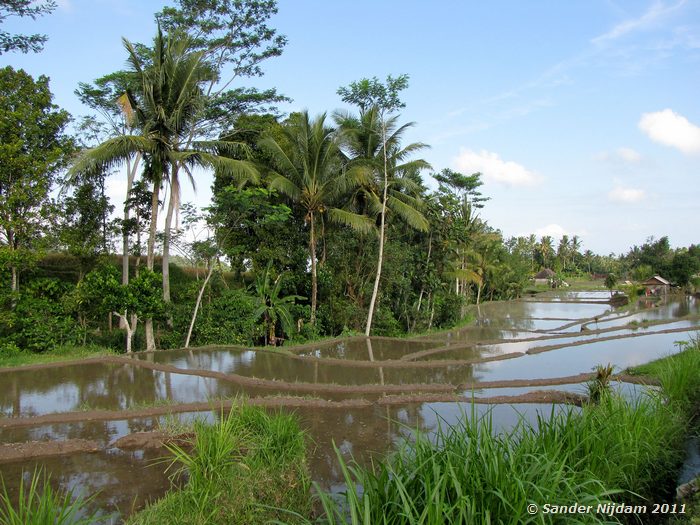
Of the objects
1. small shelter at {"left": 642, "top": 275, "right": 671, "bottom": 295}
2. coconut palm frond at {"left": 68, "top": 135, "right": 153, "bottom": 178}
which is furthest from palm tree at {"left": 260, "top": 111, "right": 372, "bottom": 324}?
small shelter at {"left": 642, "top": 275, "right": 671, "bottom": 295}

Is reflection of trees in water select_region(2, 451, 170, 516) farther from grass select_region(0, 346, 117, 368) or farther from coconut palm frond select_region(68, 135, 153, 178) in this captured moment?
coconut palm frond select_region(68, 135, 153, 178)

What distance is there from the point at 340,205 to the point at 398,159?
8.95 feet

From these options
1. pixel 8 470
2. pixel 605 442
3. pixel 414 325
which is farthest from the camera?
pixel 414 325

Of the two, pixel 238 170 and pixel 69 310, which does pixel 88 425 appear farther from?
pixel 238 170

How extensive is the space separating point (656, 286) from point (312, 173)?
35.9 meters

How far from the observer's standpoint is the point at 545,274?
57.0 m

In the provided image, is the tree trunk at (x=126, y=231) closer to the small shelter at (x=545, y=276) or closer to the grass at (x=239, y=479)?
the grass at (x=239, y=479)

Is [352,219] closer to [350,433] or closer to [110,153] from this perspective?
[110,153]

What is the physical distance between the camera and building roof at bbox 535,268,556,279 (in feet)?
182

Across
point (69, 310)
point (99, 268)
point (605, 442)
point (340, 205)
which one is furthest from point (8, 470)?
point (340, 205)

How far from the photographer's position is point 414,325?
1881 centimetres

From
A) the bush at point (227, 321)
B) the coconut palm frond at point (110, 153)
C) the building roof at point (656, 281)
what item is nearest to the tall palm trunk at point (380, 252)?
the bush at point (227, 321)

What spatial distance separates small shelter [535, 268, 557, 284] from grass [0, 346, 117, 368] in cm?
5236

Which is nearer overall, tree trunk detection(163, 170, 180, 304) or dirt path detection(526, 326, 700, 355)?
tree trunk detection(163, 170, 180, 304)
